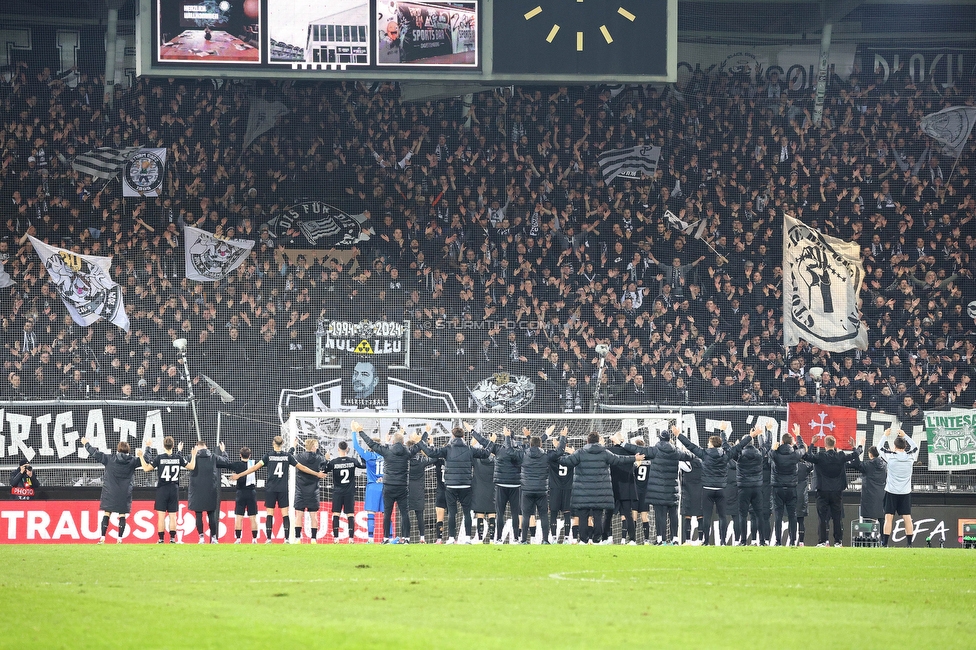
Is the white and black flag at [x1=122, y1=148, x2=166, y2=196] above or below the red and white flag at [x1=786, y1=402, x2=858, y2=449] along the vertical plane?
above

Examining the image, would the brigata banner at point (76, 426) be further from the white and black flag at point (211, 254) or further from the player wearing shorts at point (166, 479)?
the player wearing shorts at point (166, 479)

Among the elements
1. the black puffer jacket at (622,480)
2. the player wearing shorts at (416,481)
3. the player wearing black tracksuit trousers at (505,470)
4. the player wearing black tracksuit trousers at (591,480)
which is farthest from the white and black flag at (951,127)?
the player wearing shorts at (416,481)

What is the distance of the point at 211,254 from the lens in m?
24.6

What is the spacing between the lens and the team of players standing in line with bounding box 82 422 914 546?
16766mm

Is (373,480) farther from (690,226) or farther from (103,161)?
(103,161)

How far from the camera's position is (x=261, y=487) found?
21641 millimetres

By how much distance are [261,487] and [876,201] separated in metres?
13.8

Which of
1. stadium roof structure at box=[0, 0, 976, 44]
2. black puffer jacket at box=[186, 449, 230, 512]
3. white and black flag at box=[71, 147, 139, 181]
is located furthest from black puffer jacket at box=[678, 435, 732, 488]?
white and black flag at box=[71, 147, 139, 181]

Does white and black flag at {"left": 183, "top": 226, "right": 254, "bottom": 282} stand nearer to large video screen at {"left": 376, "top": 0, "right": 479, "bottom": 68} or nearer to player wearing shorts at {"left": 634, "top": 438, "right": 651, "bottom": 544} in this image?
large video screen at {"left": 376, "top": 0, "right": 479, "bottom": 68}

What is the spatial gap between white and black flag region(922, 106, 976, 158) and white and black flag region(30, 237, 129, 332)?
1692 centimetres

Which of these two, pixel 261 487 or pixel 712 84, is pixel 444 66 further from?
pixel 712 84

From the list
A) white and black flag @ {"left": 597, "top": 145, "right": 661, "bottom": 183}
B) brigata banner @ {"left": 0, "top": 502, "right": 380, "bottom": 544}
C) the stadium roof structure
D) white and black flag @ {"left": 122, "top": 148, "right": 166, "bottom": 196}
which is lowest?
brigata banner @ {"left": 0, "top": 502, "right": 380, "bottom": 544}

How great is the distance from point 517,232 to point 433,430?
564 cm

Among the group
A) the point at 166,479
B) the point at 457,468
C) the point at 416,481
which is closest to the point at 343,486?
the point at 416,481
